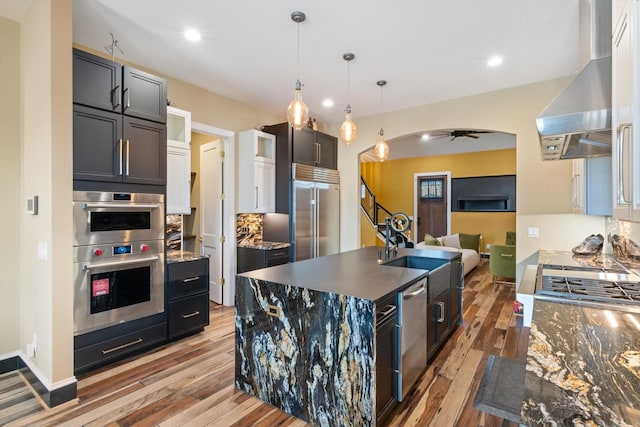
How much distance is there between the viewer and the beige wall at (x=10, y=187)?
8.51 ft

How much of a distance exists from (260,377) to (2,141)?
2851 mm

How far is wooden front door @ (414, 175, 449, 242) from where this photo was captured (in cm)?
899

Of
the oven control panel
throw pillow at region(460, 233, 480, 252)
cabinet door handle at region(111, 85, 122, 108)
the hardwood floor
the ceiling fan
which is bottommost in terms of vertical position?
the hardwood floor

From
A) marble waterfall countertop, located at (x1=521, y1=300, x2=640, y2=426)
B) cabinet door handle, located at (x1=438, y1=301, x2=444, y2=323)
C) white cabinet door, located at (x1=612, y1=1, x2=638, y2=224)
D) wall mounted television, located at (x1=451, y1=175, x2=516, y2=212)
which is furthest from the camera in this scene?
wall mounted television, located at (x1=451, y1=175, x2=516, y2=212)

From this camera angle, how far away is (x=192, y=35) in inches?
114

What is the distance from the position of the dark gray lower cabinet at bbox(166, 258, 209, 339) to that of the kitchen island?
46.2 inches

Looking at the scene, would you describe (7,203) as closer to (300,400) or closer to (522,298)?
(300,400)

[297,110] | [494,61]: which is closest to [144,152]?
[297,110]

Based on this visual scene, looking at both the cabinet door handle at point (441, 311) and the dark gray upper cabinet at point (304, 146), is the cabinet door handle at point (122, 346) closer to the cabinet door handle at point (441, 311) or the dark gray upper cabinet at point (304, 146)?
the cabinet door handle at point (441, 311)

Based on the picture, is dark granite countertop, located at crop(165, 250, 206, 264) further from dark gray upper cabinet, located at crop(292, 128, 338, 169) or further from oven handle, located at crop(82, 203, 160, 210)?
dark gray upper cabinet, located at crop(292, 128, 338, 169)

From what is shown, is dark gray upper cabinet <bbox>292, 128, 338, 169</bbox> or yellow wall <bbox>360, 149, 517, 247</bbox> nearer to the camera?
dark gray upper cabinet <bbox>292, 128, 338, 169</bbox>

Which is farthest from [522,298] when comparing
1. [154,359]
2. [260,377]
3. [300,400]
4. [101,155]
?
[101,155]

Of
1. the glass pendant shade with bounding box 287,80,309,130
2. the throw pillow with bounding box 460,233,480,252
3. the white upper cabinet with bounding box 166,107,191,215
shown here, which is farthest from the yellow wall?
the glass pendant shade with bounding box 287,80,309,130

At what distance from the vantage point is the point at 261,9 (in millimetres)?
2521
